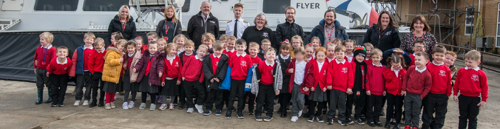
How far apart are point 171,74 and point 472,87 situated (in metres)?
4.45

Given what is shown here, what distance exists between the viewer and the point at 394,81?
15.8ft

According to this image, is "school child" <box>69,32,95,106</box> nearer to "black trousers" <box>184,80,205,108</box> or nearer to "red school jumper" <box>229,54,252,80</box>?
"black trousers" <box>184,80,205,108</box>

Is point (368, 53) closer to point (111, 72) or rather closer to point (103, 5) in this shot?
point (111, 72)

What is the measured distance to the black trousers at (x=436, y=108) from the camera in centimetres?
450

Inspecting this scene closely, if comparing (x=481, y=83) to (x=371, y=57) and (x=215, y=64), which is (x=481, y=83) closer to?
(x=371, y=57)

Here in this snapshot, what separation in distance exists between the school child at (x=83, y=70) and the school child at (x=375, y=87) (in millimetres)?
4780

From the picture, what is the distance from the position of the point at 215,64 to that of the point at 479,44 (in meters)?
16.8

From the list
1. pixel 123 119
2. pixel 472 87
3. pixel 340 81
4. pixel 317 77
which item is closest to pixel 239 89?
pixel 317 77

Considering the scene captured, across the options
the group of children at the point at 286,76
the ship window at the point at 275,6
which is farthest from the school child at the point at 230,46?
the ship window at the point at 275,6

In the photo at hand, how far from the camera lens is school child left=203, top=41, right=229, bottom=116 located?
5289 mm

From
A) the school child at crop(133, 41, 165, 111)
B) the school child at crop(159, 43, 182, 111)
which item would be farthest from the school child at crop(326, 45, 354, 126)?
the school child at crop(133, 41, 165, 111)

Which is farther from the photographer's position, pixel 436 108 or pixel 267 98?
pixel 267 98

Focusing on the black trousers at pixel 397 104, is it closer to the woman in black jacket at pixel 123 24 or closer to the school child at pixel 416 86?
the school child at pixel 416 86

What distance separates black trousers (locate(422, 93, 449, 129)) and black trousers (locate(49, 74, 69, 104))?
594 centimetres
